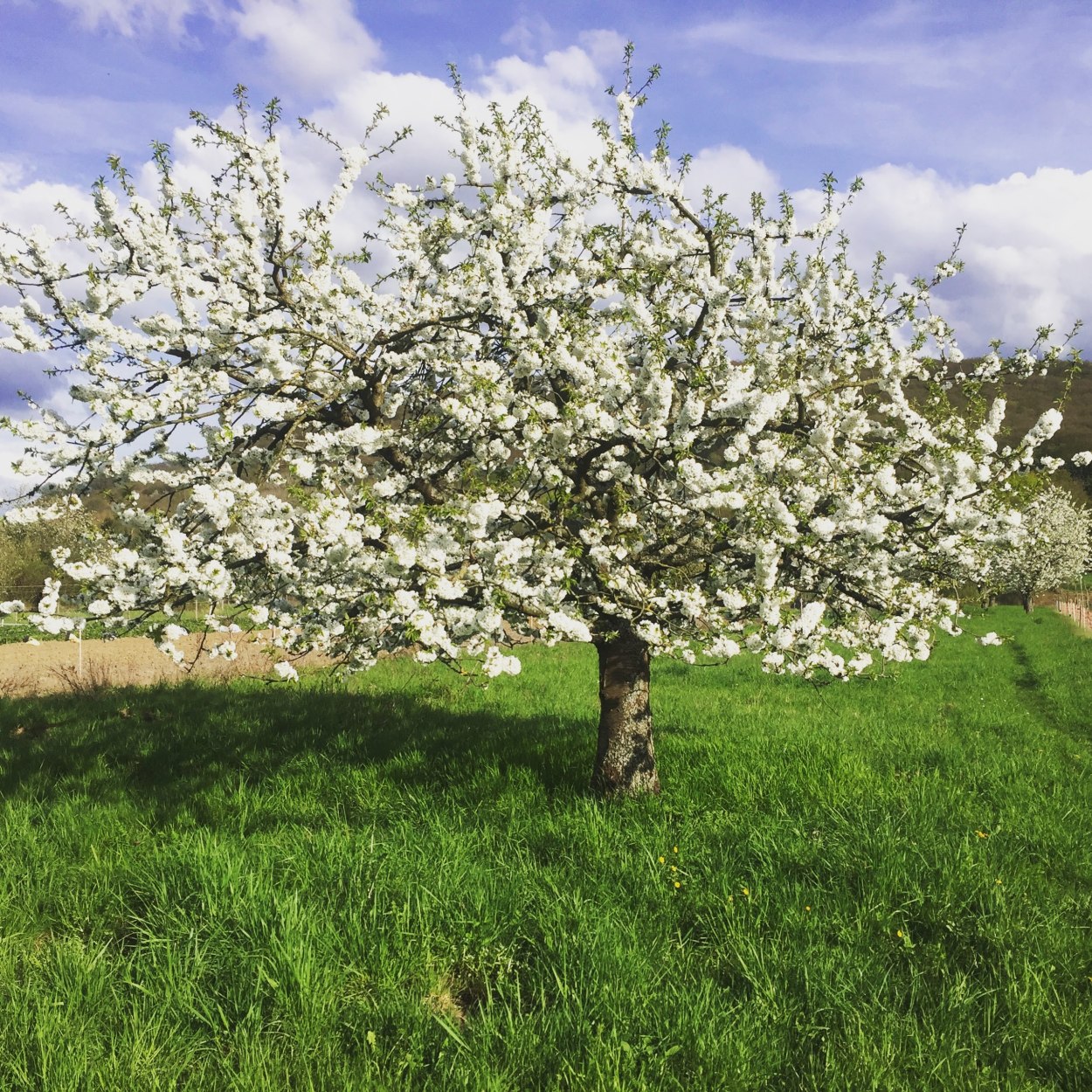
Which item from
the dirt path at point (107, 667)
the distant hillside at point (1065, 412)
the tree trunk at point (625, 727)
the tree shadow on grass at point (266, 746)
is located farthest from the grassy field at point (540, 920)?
the distant hillside at point (1065, 412)

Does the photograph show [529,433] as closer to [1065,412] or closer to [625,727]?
[625,727]

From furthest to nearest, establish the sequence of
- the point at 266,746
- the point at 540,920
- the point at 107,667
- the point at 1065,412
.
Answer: the point at 1065,412
the point at 107,667
the point at 266,746
the point at 540,920

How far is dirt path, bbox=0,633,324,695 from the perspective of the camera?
1554 centimetres

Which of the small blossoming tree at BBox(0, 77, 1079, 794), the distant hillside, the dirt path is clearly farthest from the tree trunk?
the distant hillside

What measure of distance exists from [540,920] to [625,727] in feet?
9.00

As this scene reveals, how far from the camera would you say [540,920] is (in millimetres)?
4656

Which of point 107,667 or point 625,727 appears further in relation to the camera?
point 107,667

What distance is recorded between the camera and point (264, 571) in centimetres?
614

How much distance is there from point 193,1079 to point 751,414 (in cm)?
512

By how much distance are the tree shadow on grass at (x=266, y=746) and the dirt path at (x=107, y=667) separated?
7.45ft

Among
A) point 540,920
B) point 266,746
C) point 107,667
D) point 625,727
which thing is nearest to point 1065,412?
point 625,727

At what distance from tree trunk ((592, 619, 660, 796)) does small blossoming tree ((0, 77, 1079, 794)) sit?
0.09ft

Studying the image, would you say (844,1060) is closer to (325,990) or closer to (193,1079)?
(325,990)

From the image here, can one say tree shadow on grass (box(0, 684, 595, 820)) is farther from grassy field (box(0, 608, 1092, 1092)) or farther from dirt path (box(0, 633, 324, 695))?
dirt path (box(0, 633, 324, 695))
